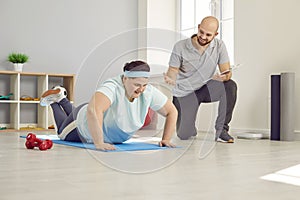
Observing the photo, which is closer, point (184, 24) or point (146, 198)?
point (146, 198)

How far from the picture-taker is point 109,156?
6.57 feet

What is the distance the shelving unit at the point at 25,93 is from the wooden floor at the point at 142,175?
243cm

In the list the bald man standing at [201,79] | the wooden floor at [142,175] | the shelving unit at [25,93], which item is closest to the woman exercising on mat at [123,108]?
the wooden floor at [142,175]

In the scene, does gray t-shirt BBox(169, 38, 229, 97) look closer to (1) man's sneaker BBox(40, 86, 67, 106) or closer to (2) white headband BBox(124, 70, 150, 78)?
(2) white headband BBox(124, 70, 150, 78)

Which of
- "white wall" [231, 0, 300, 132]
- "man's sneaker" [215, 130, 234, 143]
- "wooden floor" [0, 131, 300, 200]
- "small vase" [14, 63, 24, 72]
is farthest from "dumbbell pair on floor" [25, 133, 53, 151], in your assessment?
"small vase" [14, 63, 24, 72]

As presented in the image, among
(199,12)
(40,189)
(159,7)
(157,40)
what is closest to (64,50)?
(159,7)

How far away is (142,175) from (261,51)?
2591mm

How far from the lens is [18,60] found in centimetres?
469

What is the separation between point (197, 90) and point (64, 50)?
2.36 m

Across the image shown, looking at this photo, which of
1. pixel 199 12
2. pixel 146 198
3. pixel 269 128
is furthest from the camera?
pixel 199 12

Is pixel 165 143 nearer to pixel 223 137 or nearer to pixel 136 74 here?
pixel 136 74

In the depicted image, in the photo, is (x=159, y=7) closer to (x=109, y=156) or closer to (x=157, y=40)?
(x=157, y=40)

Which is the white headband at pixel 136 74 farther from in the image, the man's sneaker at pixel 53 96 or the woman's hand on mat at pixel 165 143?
the man's sneaker at pixel 53 96

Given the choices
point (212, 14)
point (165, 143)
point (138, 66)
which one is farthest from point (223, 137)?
point (212, 14)
